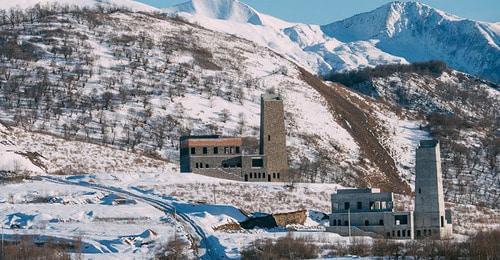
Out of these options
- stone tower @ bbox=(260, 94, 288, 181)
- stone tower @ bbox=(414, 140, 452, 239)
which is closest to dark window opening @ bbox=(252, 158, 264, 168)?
stone tower @ bbox=(260, 94, 288, 181)

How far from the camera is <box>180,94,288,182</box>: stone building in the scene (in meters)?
121

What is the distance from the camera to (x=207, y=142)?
12238 centimetres

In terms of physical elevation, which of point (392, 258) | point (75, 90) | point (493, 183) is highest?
point (75, 90)

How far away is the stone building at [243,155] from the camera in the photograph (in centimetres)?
12144

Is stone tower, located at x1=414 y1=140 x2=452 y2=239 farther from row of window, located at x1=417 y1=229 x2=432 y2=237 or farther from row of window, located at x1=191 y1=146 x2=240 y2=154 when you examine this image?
row of window, located at x1=191 y1=146 x2=240 y2=154

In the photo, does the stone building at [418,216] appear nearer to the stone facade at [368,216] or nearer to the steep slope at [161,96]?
the stone facade at [368,216]

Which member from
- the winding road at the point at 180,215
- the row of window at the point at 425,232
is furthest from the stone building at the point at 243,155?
the row of window at the point at 425,232

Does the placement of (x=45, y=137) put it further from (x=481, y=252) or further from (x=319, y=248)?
(x=481, y=252)

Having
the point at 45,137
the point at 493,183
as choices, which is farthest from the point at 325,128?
the point at 45,137

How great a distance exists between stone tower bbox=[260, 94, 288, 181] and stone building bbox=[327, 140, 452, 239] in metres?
28.0

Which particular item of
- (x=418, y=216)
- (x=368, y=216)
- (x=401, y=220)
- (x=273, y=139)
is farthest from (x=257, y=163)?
(x=418, y=216)

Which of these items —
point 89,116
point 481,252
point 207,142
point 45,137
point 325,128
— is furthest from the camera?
point 325,128

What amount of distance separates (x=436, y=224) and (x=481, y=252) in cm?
1434

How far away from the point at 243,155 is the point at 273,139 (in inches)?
137
